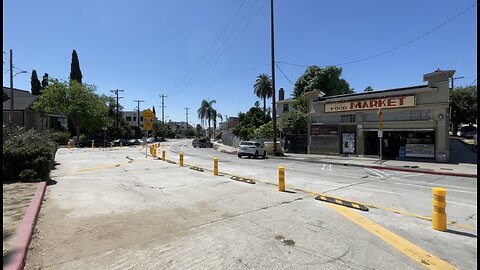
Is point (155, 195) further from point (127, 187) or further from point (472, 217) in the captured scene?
point (472, 217)

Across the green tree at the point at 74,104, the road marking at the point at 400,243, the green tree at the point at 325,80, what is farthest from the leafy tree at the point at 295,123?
the green tree at the point at 74,104

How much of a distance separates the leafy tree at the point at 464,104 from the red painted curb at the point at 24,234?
57573mm

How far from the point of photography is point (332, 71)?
4959 centimetres

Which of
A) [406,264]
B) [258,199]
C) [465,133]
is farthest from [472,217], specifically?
[465,133]

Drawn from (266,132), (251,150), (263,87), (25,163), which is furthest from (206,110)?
(25,163)

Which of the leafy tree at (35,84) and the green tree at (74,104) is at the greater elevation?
the leafy tree at (35,84)

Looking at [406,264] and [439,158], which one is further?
[439,158]

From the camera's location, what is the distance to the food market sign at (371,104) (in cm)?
2506

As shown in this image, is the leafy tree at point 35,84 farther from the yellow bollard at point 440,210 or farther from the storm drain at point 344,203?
the yellow bollard at point 440,210

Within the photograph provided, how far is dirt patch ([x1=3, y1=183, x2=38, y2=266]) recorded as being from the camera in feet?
17.3

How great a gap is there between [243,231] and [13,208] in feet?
18.5

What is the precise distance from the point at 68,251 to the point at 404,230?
255 inches

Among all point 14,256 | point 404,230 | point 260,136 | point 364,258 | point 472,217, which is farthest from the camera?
point 260,136

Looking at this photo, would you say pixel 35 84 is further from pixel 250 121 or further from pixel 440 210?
pixel 440 210
